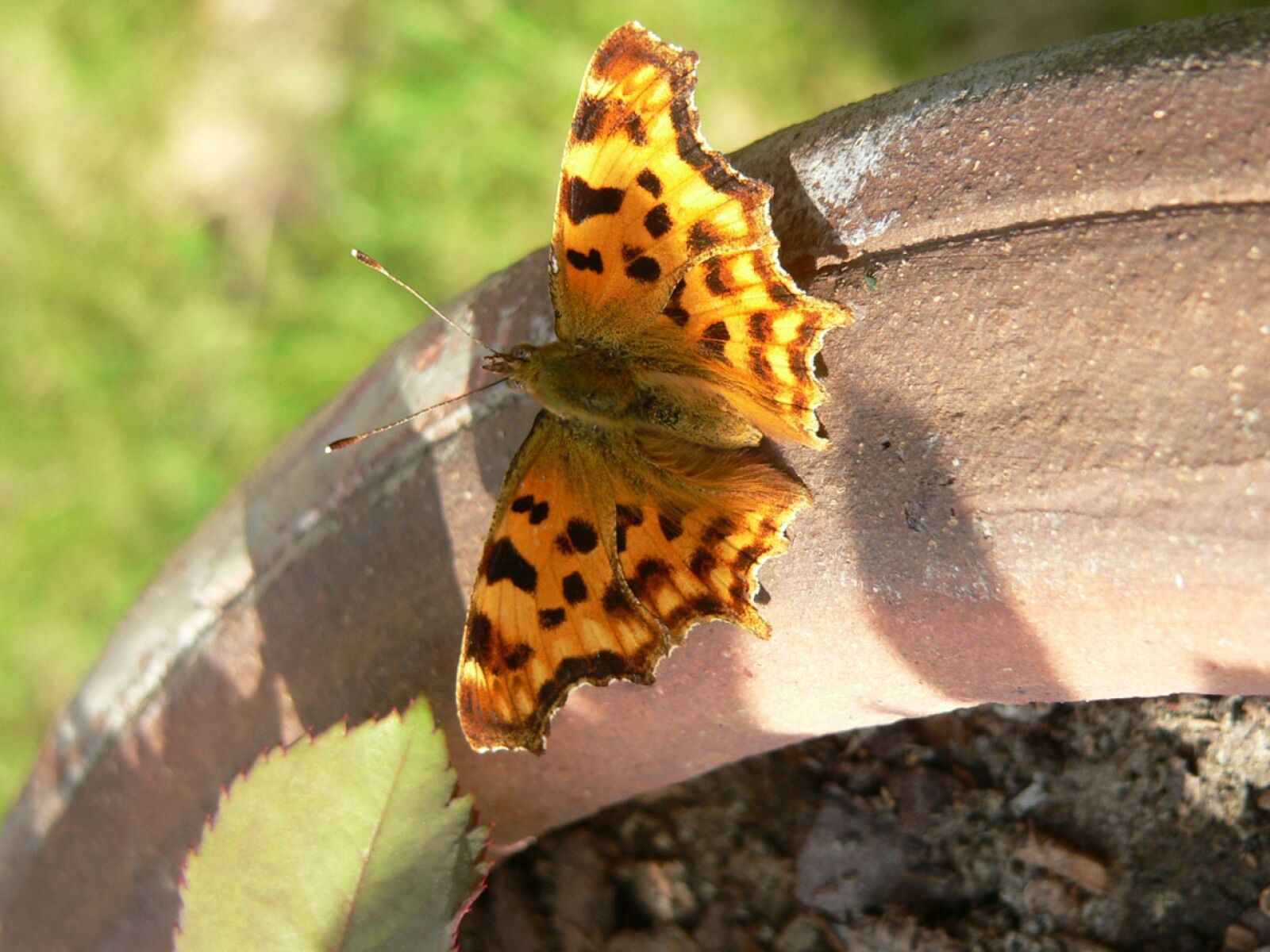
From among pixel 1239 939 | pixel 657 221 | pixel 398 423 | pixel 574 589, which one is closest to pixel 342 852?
pixel 574 589

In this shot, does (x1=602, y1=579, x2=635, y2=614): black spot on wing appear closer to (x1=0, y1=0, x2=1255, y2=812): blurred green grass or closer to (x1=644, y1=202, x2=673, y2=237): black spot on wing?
(x1=644, y1=202, x2=673, y2=237): black spot on wing

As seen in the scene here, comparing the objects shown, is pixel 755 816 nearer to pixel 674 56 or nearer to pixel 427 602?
pixel 427 602

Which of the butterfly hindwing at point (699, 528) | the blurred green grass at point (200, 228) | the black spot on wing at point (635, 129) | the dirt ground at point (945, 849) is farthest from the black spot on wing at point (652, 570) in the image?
the blurred green grass at point (200, 228)

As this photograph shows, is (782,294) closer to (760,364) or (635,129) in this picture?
(760,364)

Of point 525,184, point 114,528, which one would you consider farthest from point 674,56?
point 114,528

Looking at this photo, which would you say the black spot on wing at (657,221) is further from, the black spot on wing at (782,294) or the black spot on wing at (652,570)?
the black spot on wing at (652,570)

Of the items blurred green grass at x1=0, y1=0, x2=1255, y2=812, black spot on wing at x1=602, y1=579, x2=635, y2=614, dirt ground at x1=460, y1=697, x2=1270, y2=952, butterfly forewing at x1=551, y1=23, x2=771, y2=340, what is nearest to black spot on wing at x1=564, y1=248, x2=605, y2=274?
butterfly forewing at x1=551, y1=23, x2=771, y2=340
